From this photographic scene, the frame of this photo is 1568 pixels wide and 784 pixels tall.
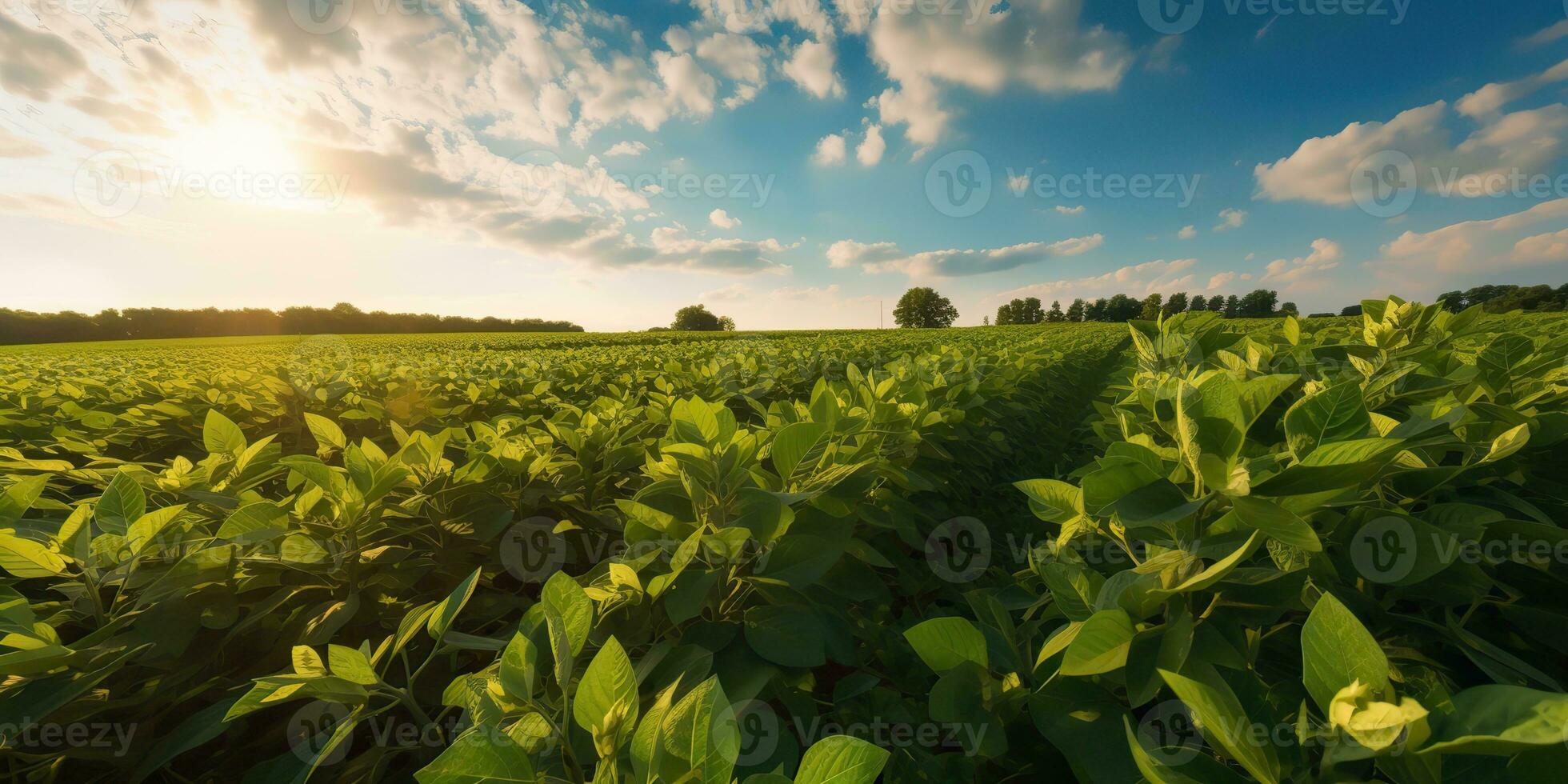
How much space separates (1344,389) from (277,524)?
84.5 inches

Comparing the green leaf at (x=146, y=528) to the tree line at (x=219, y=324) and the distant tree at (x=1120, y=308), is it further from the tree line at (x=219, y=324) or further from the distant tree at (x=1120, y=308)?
the distant tree at (x=1120, y=308)

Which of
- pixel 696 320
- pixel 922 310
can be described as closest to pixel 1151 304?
pixel 922 310

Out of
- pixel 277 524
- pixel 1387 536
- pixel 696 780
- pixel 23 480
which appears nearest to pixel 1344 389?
pixel 1387 536

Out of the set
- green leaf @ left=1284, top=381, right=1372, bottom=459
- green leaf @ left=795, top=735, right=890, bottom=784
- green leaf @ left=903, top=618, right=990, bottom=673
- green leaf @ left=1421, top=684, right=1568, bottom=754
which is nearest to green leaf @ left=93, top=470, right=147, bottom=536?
green leaf @ left=795, top=735, right=890, bottom=784

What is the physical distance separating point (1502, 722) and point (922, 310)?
288 feet

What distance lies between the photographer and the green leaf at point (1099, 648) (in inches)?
32.8

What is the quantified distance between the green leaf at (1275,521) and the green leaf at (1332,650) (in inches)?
4.7

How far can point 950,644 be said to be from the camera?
1.00 meters

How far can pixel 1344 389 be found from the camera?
3.12 ft

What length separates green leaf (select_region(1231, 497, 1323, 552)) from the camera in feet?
2.52

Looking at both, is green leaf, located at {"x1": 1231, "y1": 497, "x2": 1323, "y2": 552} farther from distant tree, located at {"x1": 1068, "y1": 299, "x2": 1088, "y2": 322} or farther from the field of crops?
distant tree, located at {"x1": 1068, "y1": 299, "x2": 1088, "y2": 322}

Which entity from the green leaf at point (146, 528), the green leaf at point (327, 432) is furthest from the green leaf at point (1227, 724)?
the green leaf at point (327, 432)

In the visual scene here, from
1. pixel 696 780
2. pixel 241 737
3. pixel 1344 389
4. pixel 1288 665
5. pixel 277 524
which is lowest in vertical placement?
pixel 241 737

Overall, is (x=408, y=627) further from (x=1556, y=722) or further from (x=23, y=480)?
(x=1556, y=722)
